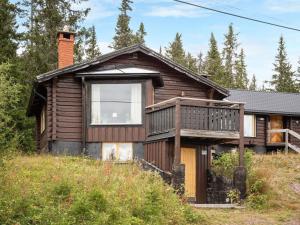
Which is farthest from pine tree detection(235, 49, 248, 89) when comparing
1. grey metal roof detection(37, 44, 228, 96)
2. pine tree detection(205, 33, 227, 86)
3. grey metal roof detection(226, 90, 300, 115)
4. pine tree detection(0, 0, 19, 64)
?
grey metal roof detection(37, 44, 228, 96)

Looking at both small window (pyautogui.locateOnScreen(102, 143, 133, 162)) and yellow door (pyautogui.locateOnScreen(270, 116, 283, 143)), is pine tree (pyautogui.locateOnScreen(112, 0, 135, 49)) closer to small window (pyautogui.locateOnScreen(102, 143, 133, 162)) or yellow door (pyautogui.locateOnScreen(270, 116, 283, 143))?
yellow door (pyautogui.locateOnScreen(270, 116, 283, 143))

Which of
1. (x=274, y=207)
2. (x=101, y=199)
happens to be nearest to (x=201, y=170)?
(x=274, y=207)

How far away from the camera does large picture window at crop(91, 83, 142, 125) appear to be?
24391mm

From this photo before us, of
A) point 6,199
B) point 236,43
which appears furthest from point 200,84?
point 236,43

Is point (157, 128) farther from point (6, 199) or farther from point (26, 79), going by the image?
point (26, 79)

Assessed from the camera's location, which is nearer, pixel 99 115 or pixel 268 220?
pixel 268 220

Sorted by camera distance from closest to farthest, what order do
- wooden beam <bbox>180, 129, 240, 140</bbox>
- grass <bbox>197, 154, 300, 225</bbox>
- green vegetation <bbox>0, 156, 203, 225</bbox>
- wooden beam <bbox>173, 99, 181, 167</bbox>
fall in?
green vegetation <bbox>0, 156, 203, 225</bbox>, grass <bbox>197, 154, 300, 225</bbox>, wooden beam <bbox>173, 99, 181, 167</bbox>, wooden beam <bbox>180, 129, 240, 140</bbox>

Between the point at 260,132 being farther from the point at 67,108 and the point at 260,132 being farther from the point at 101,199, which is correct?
the point at 101,199

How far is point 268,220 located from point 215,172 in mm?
5553

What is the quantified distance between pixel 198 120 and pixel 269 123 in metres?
20.1

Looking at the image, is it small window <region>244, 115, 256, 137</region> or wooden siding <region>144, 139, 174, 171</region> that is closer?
wooden siding <region>144, 139, 174, 171</region>

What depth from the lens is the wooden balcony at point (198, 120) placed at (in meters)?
20.7

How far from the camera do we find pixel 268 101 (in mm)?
41750

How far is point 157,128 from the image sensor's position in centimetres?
2275
